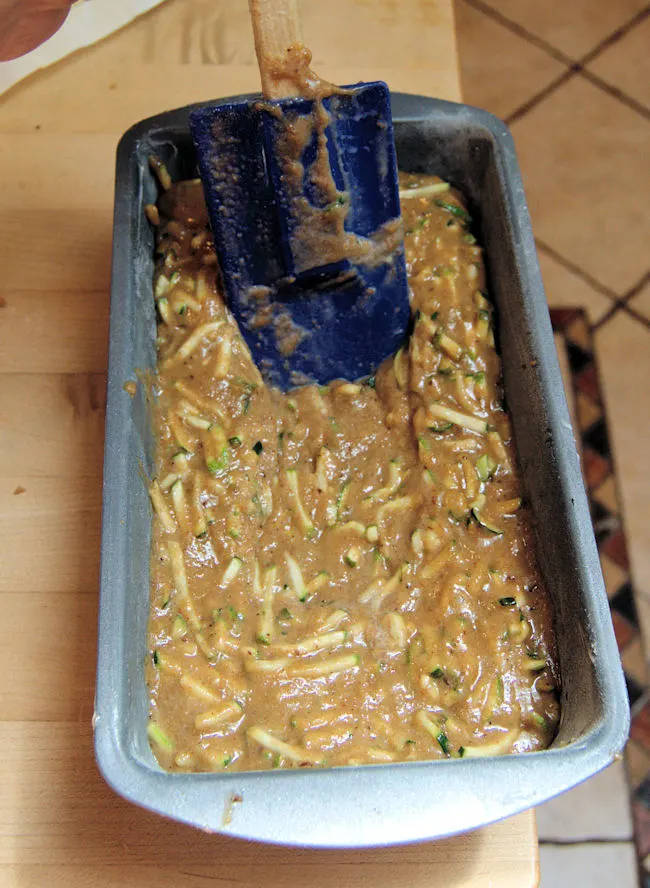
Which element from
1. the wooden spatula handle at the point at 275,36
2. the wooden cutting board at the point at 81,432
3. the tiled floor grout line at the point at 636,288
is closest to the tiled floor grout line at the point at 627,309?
the tiled floor grout line at the point at 636,288

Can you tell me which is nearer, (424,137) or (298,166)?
(298,166)

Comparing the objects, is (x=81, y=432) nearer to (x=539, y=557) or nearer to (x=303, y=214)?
(x=303, y=214)

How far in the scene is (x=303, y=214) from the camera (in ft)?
3.84

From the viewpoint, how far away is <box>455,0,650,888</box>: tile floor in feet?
5.96

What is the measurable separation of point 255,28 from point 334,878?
3.36ft

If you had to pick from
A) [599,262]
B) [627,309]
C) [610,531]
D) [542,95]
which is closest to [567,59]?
[542,95]

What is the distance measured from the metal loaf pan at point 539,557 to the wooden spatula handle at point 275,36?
0.85 ft

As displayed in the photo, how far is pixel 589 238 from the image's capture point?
2.32 m

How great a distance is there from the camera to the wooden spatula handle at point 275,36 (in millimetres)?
1032

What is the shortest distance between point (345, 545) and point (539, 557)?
0.25m

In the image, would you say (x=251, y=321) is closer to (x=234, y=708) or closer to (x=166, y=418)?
(x=166, y=418)

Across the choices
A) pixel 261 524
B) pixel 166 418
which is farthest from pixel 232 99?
pixel 261 524

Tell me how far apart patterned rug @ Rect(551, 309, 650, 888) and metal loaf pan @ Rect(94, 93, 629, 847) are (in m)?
0.89

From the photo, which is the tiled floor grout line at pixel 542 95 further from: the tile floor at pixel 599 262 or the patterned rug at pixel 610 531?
the patterned rug at pixel 610 531
